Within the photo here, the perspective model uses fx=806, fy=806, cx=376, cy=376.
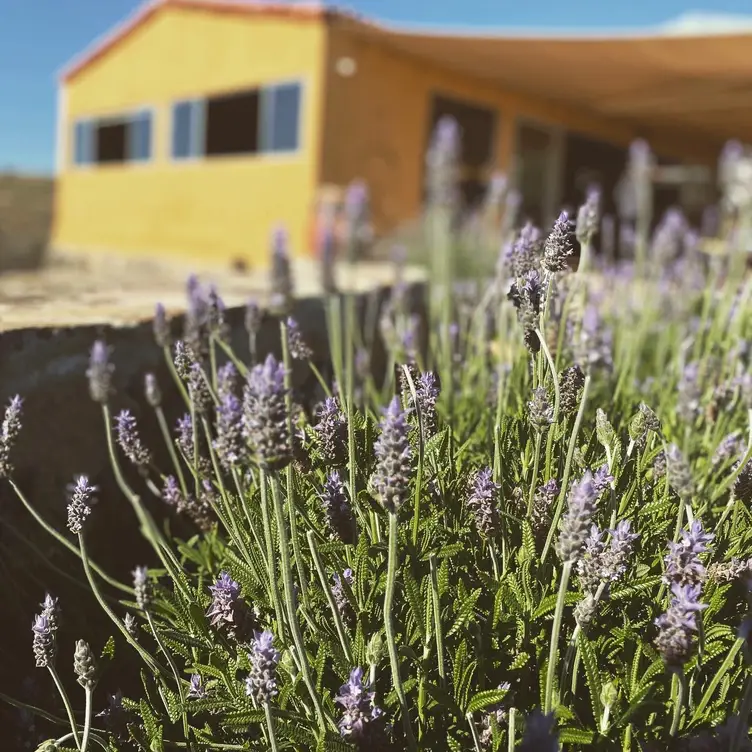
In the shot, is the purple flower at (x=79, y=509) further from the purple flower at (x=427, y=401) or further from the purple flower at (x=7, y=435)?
the purple flower at (x=427, y=401)

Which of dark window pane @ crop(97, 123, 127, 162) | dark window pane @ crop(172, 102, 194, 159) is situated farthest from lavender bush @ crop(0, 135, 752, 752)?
dark window pane @ crop(97, 123, 127, 162)

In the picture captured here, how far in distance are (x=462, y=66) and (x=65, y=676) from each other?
8.88m

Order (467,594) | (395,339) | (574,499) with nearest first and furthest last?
(574,499) → (467,594) → (395,339)

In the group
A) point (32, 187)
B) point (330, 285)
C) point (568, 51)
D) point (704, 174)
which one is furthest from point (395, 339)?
point (32, 187)

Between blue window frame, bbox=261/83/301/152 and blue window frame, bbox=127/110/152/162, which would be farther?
blue window frame, bbox=127/110/152/162

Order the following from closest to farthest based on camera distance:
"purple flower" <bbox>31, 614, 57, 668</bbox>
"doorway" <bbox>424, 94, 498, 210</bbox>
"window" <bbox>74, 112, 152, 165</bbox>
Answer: "purple flower" <bbox>31, 614, 57, 668</bbox> < "doorway" <bbox>424, 94, 498, 210</bbox> < "window" <bbox>74, 112, 152, 165</bbox>

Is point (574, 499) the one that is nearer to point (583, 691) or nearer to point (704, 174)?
point (583, 691)

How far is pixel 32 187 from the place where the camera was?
19.4m

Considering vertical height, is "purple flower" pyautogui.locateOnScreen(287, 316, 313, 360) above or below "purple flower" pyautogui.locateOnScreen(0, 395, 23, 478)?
above

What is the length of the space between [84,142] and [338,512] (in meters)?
13.4

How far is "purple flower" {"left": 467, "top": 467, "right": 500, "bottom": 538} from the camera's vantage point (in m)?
1.31

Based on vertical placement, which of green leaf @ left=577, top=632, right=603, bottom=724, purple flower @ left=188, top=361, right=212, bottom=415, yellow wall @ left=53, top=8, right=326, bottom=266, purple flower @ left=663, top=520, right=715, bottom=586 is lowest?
green leaf @ left=577, top=632, right=603, bottom=724

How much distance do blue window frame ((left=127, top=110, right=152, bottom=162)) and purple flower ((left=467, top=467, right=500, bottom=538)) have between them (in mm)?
11161

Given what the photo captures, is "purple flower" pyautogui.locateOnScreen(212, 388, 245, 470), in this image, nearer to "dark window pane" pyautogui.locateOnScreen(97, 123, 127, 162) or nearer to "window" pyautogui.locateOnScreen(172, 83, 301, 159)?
"window" pyautogui.locateOnScreen(172, 83, 301, 159)
